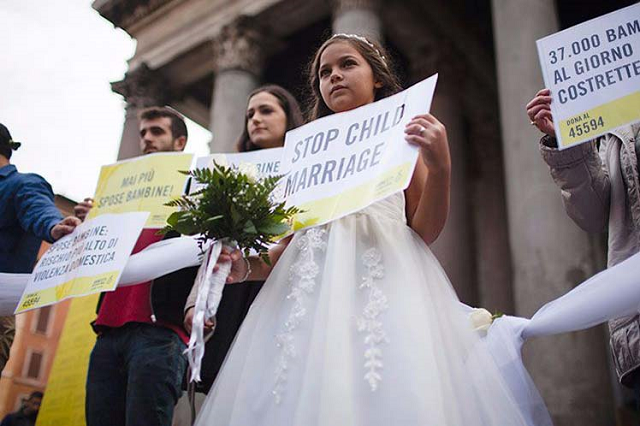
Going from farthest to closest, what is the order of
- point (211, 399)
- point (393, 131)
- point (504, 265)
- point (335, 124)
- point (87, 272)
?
point (504, 265), point (87, 272), point (335, 124), point (393, 131), point (211, 399)

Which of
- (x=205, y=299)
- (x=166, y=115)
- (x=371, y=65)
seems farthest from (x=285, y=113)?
(x=205, y=299)

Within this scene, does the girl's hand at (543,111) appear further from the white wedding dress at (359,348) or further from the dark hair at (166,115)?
the dark hair at (166,115)

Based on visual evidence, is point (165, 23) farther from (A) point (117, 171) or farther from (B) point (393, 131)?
(B) point (393, 131)

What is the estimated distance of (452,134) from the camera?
13.8 m

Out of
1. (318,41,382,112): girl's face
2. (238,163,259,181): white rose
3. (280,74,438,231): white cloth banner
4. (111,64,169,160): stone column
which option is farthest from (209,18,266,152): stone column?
(238,163,259,181): white rose

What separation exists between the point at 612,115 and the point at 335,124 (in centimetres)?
118

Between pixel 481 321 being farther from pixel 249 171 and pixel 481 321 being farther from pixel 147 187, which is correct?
pixel 147 187

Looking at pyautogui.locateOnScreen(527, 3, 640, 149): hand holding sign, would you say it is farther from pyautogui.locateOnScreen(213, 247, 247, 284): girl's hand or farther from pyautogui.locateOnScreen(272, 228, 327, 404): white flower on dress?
pyautogui.locateOnScreen(213, 247, 247, 284): girl's hand

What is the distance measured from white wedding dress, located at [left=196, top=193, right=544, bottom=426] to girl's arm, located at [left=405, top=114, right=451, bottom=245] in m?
0.09

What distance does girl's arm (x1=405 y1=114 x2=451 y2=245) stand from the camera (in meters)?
2.62

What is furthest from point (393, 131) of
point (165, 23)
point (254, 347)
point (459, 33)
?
point (165, 23)

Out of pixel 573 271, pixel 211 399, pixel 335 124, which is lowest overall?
pixel 211 399

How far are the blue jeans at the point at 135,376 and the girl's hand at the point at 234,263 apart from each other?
84 centimetres

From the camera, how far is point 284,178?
3117mm
